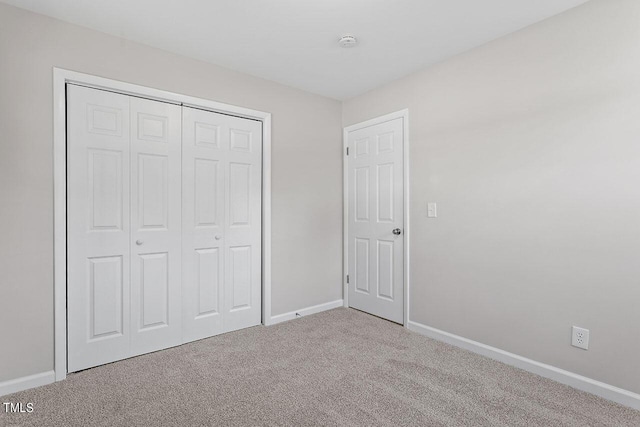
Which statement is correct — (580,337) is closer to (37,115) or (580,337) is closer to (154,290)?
(154,290)

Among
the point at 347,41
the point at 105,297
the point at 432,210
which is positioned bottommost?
the point at 105,297

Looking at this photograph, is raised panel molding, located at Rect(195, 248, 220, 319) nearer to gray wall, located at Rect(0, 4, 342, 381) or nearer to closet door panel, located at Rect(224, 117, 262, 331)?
closet door panel, located at Rect(224, 117, 262, 331)

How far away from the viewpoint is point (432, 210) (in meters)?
2.96

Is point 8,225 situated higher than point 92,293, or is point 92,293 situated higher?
point 8,225

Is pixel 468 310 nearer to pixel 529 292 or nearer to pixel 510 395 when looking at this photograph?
pixel 529 292

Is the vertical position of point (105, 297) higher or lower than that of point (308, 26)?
lower

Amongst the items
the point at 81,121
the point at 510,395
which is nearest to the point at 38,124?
the point at 81,121

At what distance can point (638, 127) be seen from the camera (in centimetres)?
188

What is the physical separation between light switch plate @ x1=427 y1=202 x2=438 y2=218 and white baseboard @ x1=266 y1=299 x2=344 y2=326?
155 cm

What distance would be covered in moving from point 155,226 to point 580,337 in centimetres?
308

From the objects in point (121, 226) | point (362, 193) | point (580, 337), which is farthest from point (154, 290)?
point (580, 337)

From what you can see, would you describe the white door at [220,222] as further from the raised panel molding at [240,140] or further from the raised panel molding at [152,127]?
the raised panel molding at [152,127]

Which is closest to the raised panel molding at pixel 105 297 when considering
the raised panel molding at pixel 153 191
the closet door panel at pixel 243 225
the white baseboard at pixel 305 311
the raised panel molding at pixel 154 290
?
the raised panel molding at pixel 154 290

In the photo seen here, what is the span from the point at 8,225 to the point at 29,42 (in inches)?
46.3
